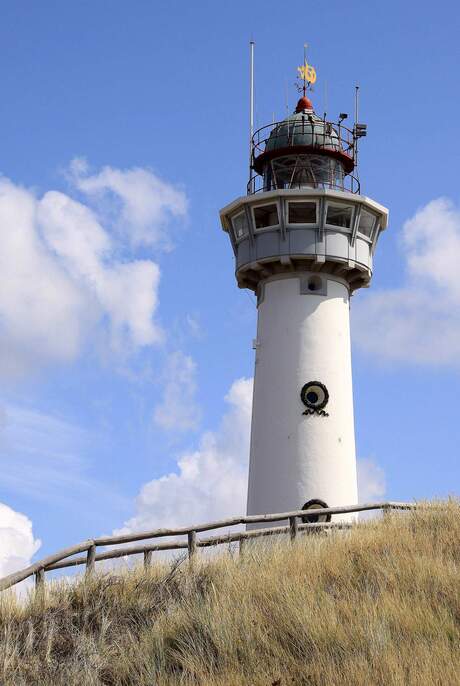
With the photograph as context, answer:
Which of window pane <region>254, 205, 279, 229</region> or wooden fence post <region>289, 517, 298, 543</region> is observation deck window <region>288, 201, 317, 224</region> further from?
wooden fence post <region>289, 517, 298, 543</region>

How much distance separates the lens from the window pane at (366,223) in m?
31.6

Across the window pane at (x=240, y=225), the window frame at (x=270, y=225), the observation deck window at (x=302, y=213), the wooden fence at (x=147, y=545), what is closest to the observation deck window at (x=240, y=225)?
the window pane at (x=240, y=225)

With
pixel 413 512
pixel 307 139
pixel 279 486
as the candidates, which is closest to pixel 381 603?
pixel 413 512

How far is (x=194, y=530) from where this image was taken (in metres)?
19.3

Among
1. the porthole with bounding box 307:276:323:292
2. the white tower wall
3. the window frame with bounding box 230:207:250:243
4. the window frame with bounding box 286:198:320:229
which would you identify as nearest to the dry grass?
the white tower wall

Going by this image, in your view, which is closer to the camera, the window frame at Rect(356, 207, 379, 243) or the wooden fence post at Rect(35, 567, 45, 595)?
the wooden fence post at Rect(35, 567, 45, 595)

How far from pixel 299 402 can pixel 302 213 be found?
6.25m

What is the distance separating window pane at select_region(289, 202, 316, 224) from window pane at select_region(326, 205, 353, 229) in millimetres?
501

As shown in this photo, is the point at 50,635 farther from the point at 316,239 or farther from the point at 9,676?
the point at 316,239

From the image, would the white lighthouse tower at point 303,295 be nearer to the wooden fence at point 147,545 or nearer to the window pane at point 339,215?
the window pane at point 339,215

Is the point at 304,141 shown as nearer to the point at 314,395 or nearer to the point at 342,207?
the point at 342,207

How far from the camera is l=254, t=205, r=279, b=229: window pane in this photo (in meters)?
31.1

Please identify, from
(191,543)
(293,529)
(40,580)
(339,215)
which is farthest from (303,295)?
(40,580)

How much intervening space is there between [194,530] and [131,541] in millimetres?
1667
